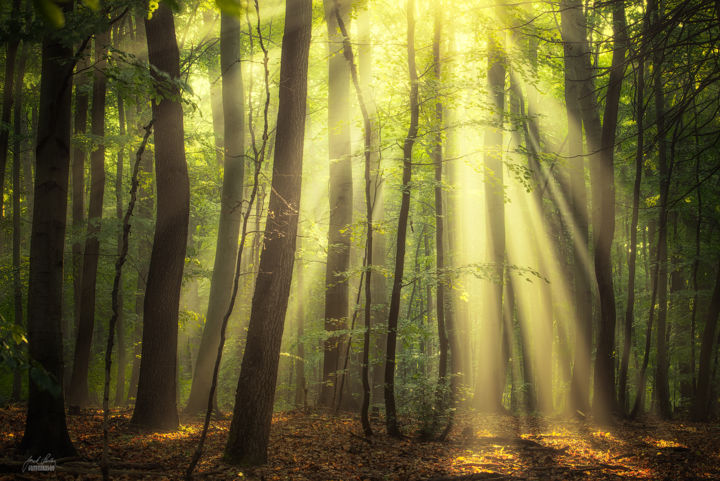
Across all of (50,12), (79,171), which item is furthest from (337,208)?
(50,12)

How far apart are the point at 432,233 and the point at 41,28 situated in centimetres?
2237

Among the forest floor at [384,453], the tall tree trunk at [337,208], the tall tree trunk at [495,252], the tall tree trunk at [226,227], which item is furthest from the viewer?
the tall tree trunk at [495,252]

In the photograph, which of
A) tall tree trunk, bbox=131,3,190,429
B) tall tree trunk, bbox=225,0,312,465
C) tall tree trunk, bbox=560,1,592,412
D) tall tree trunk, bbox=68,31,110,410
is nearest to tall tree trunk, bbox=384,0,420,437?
tall tree trunk, bbox=225,0,312,465

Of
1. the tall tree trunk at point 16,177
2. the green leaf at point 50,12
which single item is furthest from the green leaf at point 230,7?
the tall tree trunk at point 16,177

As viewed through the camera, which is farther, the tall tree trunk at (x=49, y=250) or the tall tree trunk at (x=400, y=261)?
the tall tree trunk at (x=400, y=261)

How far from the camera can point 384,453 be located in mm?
8109

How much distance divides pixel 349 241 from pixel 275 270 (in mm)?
4911

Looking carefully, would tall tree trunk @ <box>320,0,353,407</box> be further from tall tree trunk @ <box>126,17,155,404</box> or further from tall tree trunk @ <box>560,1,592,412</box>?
tall tree trunk @ <box>560,1,592,412</box>

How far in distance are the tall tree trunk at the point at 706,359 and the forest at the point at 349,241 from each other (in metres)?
0.05

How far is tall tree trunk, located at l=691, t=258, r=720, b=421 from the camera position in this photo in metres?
11.7

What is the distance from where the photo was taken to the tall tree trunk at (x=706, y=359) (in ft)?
38.5

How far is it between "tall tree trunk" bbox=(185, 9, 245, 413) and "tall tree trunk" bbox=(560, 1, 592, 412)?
321 inches

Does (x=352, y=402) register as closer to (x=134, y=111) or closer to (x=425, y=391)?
(x=425, y=391)

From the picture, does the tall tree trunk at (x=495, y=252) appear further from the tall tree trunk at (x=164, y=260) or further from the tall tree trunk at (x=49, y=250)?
the tall tree trunk at (x=49, y=250)
